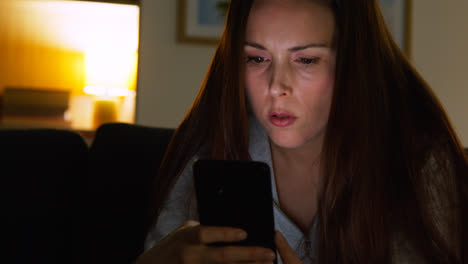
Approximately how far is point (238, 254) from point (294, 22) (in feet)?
1.54

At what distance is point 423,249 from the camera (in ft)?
3.00

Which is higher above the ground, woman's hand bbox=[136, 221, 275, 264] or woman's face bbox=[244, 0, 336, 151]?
woman's face bbox=[244, 0, 336, 151]

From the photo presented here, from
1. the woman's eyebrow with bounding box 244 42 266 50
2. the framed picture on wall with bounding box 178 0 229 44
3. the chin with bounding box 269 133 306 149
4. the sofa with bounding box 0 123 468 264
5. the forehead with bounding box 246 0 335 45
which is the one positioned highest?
the framed picture on wall with bounding box 178 0 229 44

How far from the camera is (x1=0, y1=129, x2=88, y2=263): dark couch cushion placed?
1.19 meters

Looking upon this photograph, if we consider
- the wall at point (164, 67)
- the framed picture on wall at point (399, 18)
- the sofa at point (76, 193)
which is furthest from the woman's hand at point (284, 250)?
the framed picture on wall at point (399, 18)

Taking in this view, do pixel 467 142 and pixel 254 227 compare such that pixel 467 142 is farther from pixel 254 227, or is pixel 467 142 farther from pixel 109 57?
pixel 254 227

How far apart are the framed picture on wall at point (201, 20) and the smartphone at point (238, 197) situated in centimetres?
179

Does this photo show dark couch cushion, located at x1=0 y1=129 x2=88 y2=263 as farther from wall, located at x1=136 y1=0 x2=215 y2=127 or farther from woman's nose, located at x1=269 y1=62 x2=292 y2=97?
wall, located at x1=136 y1=0 x2=215 y2=127

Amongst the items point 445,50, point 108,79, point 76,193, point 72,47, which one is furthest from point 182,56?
point 445,50

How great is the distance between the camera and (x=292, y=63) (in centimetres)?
95

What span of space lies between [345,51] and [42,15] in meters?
2.00

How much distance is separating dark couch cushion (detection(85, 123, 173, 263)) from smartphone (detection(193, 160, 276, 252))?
Answer: 0.55m

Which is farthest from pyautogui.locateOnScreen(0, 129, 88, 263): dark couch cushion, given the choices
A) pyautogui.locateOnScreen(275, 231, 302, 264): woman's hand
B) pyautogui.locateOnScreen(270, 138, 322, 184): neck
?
pyautogui.locateOnScreen(275, 231, 302, 264): woman's hand

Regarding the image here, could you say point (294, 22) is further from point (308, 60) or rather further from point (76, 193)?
point (76, 193)
